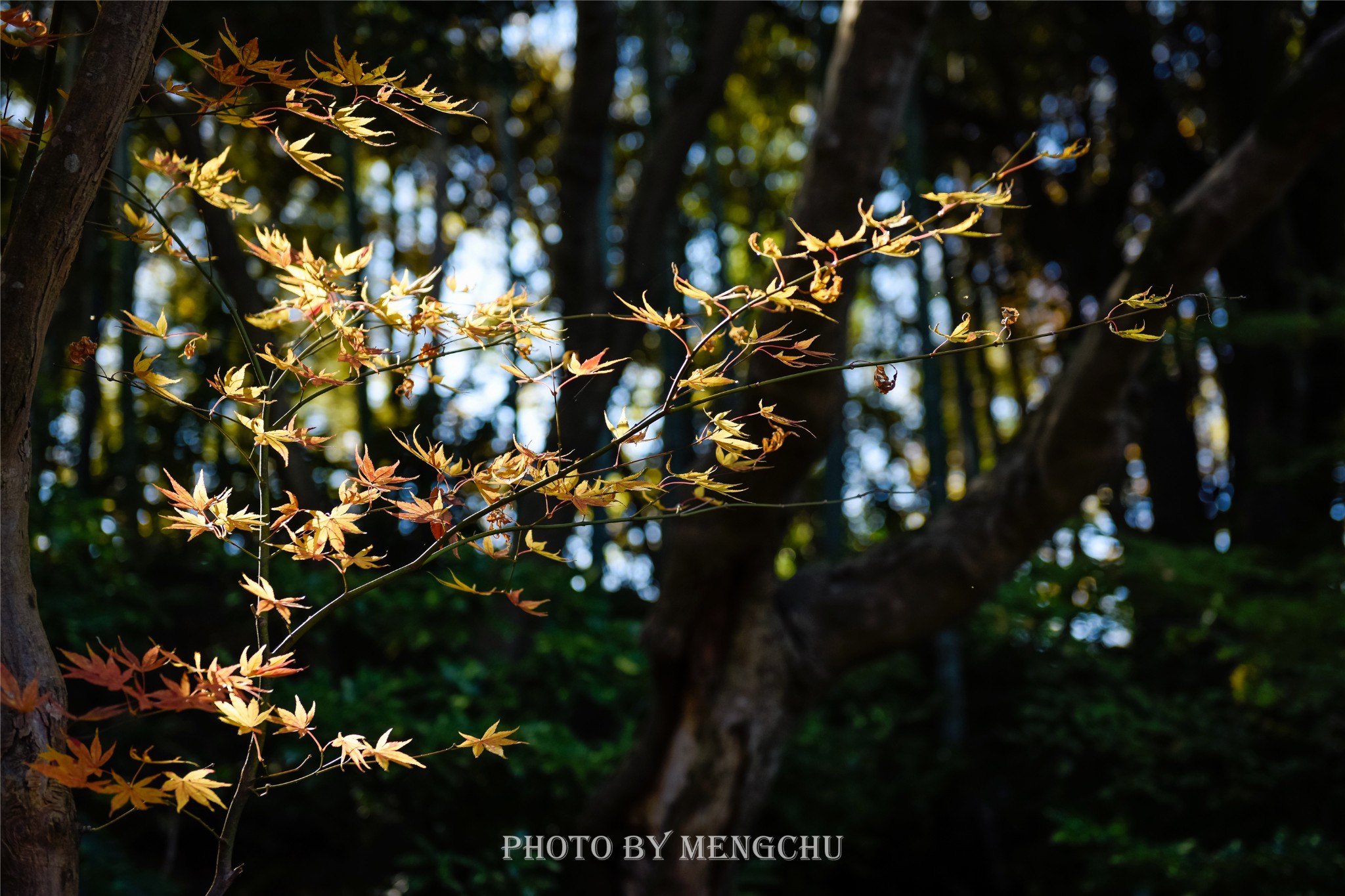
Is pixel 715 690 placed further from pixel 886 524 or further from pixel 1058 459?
pixel 886 524

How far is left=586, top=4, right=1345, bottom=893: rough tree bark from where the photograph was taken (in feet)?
6.79

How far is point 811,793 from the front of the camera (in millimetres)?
3432

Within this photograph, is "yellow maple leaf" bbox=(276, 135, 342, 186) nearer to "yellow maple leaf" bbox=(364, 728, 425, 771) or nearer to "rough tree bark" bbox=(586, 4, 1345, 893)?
"yellow maple leaf" bbox=(364, 728, 425, 771)

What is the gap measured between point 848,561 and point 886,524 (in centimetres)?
339

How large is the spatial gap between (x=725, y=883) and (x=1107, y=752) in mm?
1959

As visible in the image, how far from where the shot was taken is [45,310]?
2.89 feet

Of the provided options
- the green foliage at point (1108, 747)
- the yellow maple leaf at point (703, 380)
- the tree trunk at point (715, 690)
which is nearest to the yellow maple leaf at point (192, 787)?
the yellow maple leaf at point (703, 380)

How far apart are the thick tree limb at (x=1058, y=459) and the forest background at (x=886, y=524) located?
24 mm

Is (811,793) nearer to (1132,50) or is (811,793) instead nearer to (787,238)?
(787,238)

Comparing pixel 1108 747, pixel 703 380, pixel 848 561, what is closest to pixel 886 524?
pixel 1108 747

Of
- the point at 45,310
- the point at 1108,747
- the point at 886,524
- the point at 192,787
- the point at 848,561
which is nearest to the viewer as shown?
the point at 192,787

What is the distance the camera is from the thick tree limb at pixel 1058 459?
219 centimetres

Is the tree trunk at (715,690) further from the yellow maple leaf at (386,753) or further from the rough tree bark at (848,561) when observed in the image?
the yellow maple leaf at (386,753)

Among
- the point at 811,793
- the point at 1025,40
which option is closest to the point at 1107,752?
the point at 811,793
